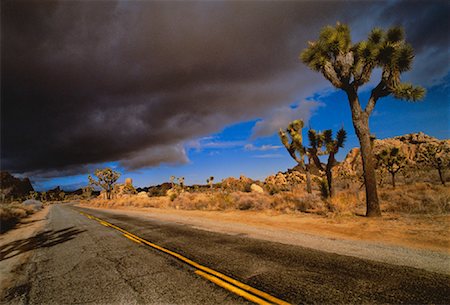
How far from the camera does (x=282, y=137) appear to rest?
73.6 feet

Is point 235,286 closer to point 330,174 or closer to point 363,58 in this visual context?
point 363,58

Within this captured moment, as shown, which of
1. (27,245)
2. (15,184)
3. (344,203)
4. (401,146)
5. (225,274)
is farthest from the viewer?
(15,184)

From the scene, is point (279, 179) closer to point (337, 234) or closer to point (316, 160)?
point (316, 160)

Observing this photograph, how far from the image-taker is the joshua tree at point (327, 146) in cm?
1579

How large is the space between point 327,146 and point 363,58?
7.03 meters

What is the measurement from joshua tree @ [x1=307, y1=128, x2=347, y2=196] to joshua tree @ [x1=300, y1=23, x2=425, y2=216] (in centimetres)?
462

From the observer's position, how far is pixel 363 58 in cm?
1073

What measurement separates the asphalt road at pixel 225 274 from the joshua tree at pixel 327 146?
1081cm

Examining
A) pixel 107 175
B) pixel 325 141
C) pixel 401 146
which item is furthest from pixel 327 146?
pixel 401 146

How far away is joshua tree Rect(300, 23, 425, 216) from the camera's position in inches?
400

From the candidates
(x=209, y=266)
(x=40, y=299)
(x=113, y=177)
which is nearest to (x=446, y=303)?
(x=209, y=266)

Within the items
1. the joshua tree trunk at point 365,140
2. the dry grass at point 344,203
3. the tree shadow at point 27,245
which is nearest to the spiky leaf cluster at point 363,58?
the joshua tree trunk at point 365,140

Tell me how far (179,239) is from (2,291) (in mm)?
4383

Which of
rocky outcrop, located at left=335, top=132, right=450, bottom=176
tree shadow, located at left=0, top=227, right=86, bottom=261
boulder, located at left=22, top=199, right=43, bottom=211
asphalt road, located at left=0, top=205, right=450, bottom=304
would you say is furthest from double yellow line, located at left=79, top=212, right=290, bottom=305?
rocky outcrop, located at left=335, top=132, right=450, bottom=176
